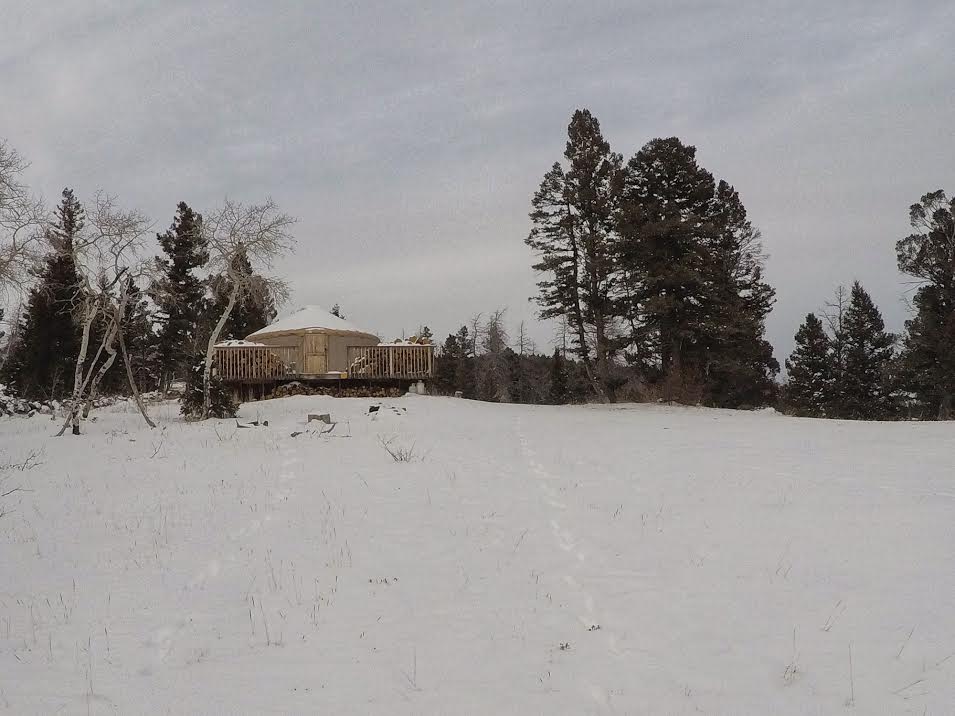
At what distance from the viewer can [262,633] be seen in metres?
3.83

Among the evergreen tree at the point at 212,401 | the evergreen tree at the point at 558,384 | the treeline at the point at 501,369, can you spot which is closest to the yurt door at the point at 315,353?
the evergreen tree at the point at 212,401

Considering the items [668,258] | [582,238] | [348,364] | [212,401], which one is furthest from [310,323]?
[668,258]

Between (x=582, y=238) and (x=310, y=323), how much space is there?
11.5m

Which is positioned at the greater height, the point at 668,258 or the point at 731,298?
the point at 668,258

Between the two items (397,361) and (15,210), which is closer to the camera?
(15,210)

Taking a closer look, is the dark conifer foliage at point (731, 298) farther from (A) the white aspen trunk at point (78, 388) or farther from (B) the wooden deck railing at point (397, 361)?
(A) the white aspen trunk at point (78, 388)

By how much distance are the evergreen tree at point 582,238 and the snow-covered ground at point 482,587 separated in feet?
49.9

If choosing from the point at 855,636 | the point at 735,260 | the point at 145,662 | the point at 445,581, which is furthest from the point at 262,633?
the point at 735,260

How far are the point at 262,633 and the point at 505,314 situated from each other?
5080 cm

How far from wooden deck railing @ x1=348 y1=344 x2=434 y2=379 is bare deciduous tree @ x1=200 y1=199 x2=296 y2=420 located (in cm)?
443

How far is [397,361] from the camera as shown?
68.3ft

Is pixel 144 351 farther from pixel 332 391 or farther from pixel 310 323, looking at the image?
pixel 332 391

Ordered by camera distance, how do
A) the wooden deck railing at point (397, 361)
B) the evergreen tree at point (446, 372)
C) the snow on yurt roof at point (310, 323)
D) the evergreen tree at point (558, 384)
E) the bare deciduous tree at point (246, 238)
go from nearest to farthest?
the bare deciduous tree at point (246, 238)
the wooden deck railing at point (397, 361)
the snow on yurt roof at point (310, 323)
the evergreen tree at point (558, 384)
the evergreen tree at point (446, 372)

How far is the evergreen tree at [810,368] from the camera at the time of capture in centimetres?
3206
